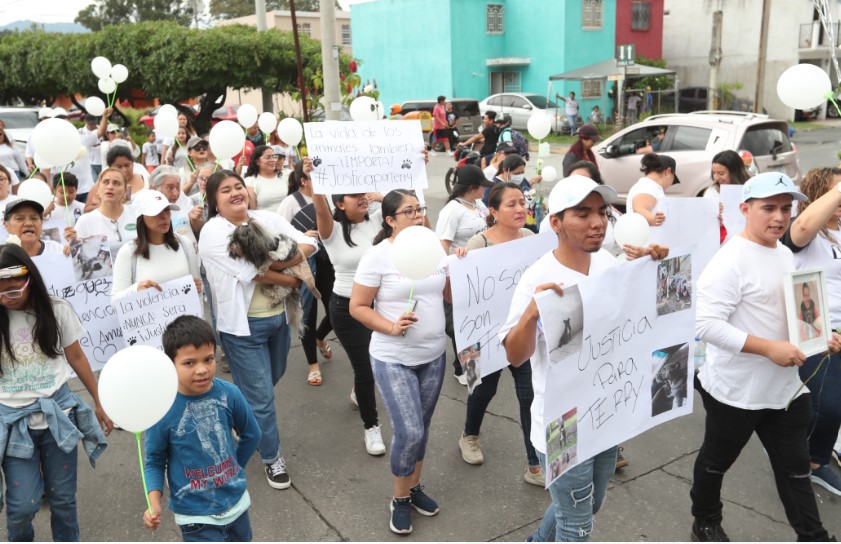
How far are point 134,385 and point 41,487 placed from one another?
1.27 meters

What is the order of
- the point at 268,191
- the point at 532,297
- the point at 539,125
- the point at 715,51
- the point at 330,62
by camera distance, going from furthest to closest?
the point at 715,51 < the point at 330,62 < the point at 539,125 < the point at 268,191 < the point at 532,297

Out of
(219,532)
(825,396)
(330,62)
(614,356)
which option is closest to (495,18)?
(330,62)

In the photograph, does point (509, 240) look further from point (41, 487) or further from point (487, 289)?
point (41, 487)

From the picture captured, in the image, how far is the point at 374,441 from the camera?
483 cm

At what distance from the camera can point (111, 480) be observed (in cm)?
457

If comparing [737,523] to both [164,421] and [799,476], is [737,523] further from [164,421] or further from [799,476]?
[164,421]

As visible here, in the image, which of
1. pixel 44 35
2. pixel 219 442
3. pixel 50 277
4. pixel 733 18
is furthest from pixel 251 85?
pixel 733 18

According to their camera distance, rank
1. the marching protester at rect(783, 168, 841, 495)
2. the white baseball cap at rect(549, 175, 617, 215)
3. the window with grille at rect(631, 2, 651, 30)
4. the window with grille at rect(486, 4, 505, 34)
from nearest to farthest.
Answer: the white baseball cap at rect(549, 175, 617, 215), the marching protester at rect(783, 168, 841, 495), the window with grille at rect(486, 4, 505, 34), the window with grille at rect(631, 2, 651, 30)

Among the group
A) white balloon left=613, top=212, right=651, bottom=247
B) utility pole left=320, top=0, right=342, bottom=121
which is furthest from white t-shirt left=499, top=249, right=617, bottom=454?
utility pole left=320, top=0, right=342, bottom=121

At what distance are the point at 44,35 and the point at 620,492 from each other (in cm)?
2744

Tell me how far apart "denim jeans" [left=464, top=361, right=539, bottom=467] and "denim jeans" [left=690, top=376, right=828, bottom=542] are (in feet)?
3.09

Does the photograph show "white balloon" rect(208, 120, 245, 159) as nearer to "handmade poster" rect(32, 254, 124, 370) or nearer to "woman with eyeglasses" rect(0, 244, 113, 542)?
"handmade poster" rect(32, 254, 124, 370)

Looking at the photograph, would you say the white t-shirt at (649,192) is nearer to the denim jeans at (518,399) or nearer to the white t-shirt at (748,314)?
the denim jeans at (518,399)

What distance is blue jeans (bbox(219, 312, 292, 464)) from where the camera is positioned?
4324 mm
